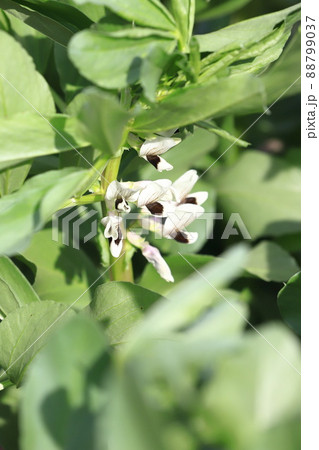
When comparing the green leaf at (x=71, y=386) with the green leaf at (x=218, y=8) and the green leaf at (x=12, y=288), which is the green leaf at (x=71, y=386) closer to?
the green leaf at (x=12, y=288)

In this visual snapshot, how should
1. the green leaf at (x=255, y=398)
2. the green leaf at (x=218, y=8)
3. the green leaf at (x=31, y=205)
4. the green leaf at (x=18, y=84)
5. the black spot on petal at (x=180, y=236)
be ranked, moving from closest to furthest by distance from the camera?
the green leaf at (x=255, y=398) → the green leaf at (x=31, y=205) → the green leaf at (x=18, y=84) → the black spot on petal at (x=180, y=236) → the green leaf at (x=218, y=8)

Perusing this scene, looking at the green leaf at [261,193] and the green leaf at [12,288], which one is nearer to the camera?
the green leaf at [12,288]

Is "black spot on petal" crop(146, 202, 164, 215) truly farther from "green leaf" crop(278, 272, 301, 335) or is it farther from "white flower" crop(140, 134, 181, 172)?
"green leaf" crop(278, 272, 301, 335)

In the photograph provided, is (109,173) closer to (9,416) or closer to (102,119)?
(102,119)

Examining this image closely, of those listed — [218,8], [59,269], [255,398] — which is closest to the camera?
[255,398]

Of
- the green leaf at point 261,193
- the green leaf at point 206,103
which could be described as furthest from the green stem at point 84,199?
the green leaf at point 261,193

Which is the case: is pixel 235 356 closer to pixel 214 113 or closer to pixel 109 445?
pixel 109 445

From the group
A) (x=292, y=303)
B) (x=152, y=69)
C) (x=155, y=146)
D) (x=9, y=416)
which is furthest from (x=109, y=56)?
(x=9, y=416)
